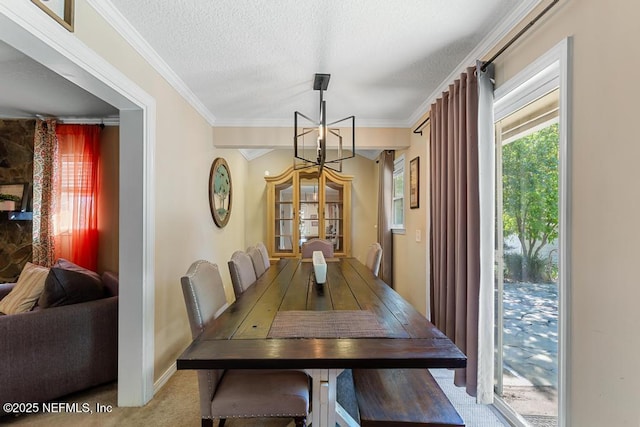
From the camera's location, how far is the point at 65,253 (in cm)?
299

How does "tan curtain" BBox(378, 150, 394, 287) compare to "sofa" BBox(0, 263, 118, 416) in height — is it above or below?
above

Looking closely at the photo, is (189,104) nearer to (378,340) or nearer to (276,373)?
(276,373)

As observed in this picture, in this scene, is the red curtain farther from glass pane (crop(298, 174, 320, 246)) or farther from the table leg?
the table leg

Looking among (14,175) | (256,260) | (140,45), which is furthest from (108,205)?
(140,45)

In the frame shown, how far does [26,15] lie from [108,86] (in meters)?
0.50

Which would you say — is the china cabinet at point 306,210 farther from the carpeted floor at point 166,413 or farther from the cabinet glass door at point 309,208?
the carpeted floor at point 166,413

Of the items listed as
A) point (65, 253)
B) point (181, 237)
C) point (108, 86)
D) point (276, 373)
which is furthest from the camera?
point (65, 253)

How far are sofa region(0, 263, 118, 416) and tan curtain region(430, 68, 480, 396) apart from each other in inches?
97.3

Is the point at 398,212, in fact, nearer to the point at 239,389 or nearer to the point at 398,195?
the point at 398,195

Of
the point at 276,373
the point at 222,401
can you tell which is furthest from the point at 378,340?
the point at 222,401

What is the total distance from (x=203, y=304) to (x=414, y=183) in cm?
254

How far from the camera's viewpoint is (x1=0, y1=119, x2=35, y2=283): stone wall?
10.2 ft

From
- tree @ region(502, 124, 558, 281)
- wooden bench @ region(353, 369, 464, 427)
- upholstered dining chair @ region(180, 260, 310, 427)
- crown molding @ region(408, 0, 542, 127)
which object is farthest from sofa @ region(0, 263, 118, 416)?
crown molding @ region(408, 0, 542, 127)

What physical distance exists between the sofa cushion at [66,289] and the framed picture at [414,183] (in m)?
2.97
